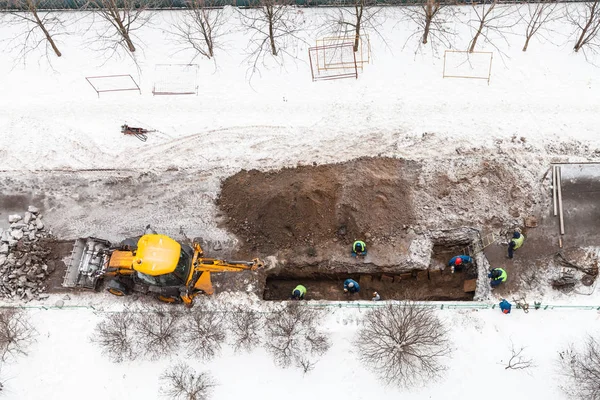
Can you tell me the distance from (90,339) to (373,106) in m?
14.3

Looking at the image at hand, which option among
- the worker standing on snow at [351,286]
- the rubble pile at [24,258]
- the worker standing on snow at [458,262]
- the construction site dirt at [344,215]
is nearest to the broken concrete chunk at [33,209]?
the rubble pile at [24,258]

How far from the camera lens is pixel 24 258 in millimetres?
17219

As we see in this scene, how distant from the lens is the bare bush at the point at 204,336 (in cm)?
1558

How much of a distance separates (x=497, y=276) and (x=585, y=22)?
13.3m

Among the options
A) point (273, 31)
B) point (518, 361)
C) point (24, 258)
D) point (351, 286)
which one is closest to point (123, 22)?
point (273, 31)

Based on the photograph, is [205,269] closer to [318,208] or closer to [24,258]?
[318,208]

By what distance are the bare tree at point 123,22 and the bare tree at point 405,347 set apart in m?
16.5

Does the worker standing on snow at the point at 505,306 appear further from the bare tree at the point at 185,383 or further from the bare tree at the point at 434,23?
the bare tree at the point at 434,23

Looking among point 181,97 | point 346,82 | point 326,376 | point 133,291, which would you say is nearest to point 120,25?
point 181,97

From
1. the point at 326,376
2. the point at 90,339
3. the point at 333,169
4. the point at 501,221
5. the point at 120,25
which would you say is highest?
the point at 120,25

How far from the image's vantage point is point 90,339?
1595 cm

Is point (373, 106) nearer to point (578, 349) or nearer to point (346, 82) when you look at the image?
point (346, 82)

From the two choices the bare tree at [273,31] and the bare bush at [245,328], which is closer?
the bare bush at [245,328]

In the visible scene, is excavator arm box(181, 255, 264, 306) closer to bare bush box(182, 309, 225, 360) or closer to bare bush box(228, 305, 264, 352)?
bare bush box(182, 309, 225, 360)
